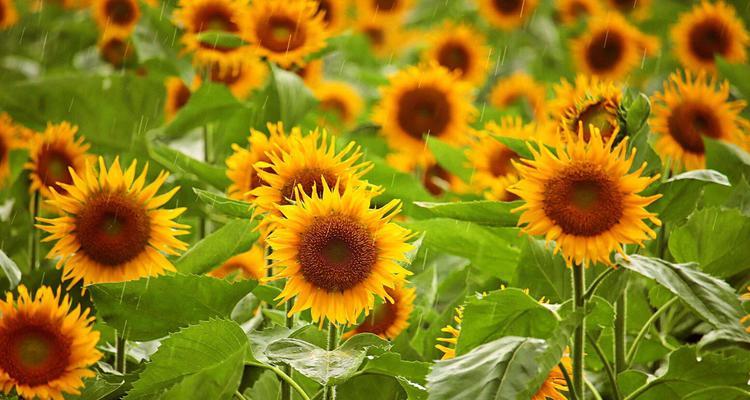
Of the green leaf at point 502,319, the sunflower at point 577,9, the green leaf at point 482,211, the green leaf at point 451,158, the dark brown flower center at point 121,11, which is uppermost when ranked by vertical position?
the sunflower at point 577,9

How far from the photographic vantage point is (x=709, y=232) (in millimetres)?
1582

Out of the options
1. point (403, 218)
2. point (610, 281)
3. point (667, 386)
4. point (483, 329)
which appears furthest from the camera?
point (403, 218)

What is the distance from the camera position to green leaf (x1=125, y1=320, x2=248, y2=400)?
4.15 ft

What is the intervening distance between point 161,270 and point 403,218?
95 centimetres

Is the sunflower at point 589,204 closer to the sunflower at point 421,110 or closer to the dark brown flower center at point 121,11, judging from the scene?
the sunflower at point 421,110

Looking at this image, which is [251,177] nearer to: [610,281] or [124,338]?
[124,338]

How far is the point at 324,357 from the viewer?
49.9 inches

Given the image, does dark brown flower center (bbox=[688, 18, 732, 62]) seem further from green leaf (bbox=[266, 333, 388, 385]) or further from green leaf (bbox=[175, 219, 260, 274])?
green leaf (bbox=[266, 333, 388, 385])

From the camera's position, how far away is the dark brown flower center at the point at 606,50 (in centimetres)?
315

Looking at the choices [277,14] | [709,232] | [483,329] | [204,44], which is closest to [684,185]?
[709,232]

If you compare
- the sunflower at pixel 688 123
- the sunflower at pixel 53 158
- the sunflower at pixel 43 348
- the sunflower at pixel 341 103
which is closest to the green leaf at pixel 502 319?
the sunflower at pixel 43 348

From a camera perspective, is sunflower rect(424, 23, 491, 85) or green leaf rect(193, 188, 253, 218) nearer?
green leaf rect(193, 188, 253, 218)

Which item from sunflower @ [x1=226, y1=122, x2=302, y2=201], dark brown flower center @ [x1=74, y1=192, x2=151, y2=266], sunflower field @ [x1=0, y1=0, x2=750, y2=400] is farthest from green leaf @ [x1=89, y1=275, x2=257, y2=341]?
sunflower @ [x1=226, y1=122, x2=302, y2=201]

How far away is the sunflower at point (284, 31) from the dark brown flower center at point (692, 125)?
0.76m
